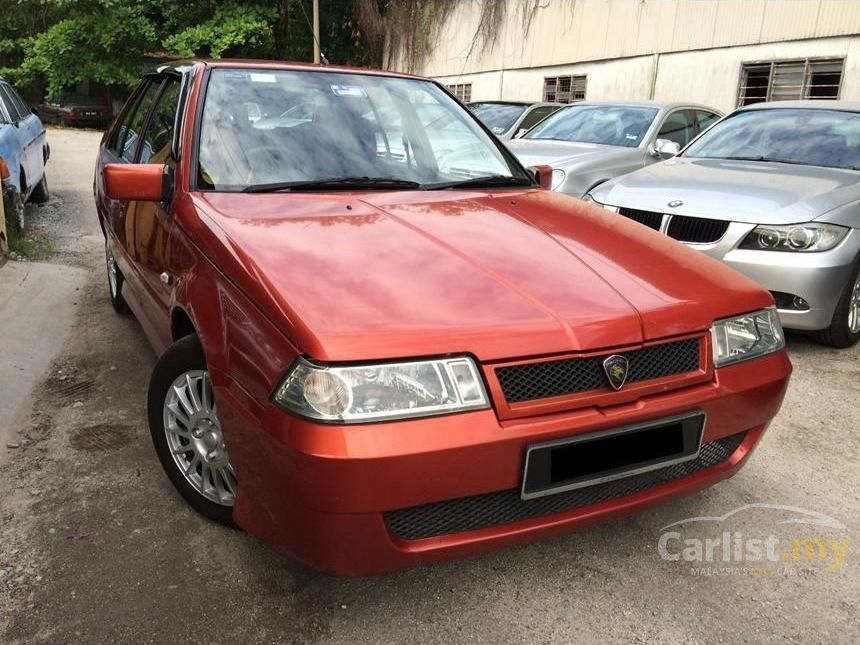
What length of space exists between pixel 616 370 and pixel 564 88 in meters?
14.7

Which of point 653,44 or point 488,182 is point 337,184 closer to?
point 488,182

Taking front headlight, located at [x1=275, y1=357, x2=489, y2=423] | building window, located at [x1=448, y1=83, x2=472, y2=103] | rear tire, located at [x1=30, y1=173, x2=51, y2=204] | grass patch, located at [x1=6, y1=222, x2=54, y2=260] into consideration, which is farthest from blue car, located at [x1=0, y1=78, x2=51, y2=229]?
building window, located at [x1=448, y1=83, x2=472, y2=103]

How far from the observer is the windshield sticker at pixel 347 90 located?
3062 millimetres

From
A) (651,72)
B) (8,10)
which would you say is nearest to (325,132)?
(651,72)

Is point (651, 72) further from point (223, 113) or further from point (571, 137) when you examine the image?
point (223, 113)

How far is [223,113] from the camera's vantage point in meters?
2.79

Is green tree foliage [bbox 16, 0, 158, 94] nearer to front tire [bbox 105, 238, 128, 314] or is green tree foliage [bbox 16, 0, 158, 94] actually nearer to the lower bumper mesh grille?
front tire [bbox 105, 238, 128, 314]

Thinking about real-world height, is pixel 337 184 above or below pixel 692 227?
above

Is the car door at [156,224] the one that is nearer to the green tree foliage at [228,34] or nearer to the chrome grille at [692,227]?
the chrome grille at [692,227]

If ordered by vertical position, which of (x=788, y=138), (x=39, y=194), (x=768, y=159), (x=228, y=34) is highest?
(x=228, y=34)

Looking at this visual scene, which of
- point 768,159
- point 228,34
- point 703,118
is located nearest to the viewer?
point 768,159

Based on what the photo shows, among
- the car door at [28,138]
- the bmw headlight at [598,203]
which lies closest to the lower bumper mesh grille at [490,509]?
the bmw headlight at [598,203]

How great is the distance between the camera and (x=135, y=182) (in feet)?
8.27

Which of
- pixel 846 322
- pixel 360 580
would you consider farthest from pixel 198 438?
pixel 846 322
